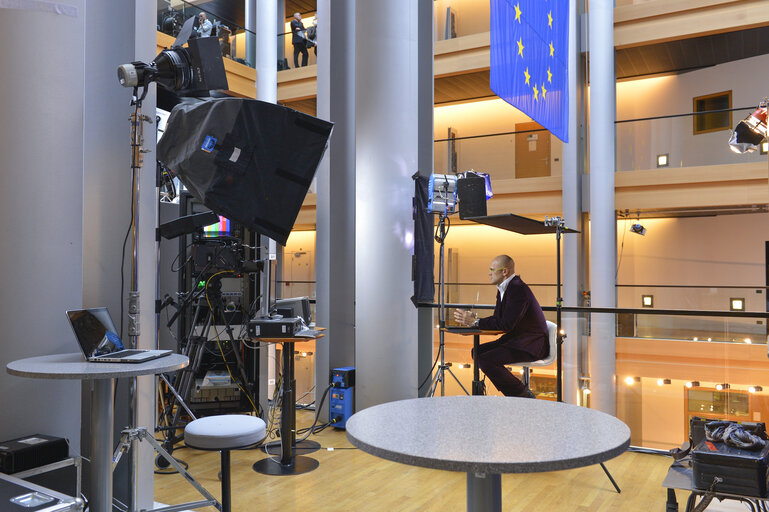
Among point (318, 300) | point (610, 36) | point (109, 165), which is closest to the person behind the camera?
point (109, 165)

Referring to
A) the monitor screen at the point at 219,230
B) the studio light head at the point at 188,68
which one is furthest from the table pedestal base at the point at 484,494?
the monitor screen at the point at 219,230

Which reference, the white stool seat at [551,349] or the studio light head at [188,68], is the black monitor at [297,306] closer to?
the white stool seat at [551,349]

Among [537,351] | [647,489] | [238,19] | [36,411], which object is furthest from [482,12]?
[36,411]

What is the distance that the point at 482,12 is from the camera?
13.4 m

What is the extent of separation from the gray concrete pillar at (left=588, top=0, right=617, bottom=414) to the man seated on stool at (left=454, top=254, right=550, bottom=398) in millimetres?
5791

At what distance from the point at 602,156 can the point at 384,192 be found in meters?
6.77

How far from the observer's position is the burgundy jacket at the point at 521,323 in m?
4.29

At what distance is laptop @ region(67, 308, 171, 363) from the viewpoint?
228 centimetres

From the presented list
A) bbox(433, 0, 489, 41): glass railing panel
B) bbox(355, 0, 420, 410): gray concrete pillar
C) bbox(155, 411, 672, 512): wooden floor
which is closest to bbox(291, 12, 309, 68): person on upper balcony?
bbox(433, 0, 489, 41): glass railing panel

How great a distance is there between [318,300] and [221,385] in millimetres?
1145

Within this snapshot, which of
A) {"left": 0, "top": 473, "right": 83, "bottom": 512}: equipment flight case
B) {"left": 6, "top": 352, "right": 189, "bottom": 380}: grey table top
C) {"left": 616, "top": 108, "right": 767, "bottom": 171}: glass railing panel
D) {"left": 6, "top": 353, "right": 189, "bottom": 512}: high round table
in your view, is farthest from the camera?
{"left": 616, "top": 108, "right": 767, "bottom": 171}: glass railing panel

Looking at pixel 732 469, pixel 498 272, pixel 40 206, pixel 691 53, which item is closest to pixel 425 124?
pixel 498 272

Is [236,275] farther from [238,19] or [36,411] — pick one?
[238,19]

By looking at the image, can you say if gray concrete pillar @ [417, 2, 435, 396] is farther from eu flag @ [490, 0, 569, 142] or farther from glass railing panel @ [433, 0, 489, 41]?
glass railing panel @ [433, 0, 489, 41]
